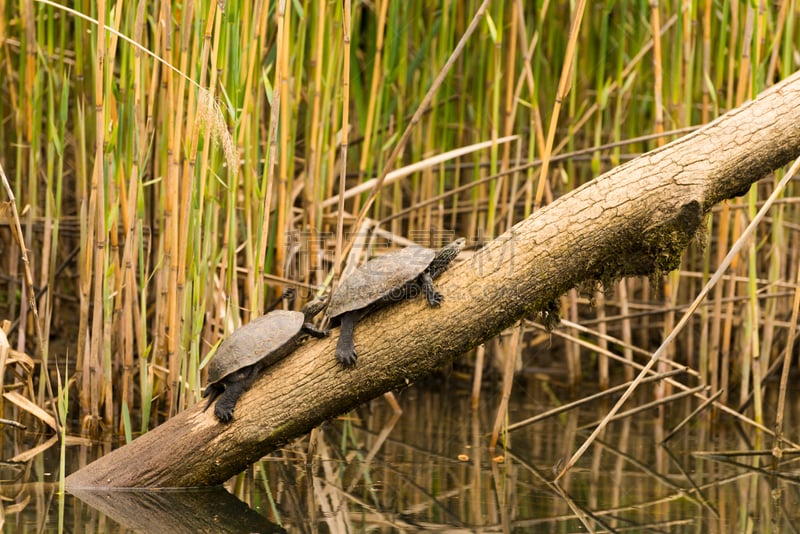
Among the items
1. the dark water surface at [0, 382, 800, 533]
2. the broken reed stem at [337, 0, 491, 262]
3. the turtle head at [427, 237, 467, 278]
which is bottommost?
Answer: the dark water surface at [0, 382, 800, 533]

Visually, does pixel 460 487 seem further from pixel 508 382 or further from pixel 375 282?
pixel 375 282

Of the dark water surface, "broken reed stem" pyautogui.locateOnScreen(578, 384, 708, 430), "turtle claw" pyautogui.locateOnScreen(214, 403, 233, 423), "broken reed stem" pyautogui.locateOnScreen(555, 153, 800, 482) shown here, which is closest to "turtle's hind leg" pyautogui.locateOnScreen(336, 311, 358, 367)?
"turtle claw" pyautogui.locateOnScreen(214, 403, 233, 423)

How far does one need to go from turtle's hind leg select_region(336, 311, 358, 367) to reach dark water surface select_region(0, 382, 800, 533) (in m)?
0.51

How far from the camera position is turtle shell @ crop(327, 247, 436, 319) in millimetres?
2676

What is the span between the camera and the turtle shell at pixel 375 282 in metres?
2.68

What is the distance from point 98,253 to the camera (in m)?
3.17

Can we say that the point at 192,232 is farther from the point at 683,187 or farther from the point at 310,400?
the point at 683,187

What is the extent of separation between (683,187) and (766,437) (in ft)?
6.38

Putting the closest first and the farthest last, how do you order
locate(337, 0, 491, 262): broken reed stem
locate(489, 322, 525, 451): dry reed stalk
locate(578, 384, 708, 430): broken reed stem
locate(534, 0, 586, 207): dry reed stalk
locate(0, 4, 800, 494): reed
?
locate(337, 0, 491, 262): broken reed stem, locate(534, 0, 586, 207): dry reed stalk, locate(0, 4, 800, 494): reed, locate(489, 322, 525, 451): dry reed stalk, locate(578, 384, 708, 430): broken reed stem

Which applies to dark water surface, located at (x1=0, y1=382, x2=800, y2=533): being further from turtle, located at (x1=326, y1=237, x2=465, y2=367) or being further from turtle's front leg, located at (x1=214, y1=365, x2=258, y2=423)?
turtle, located at (x1=326, y1=237, x2=465, y2=367)

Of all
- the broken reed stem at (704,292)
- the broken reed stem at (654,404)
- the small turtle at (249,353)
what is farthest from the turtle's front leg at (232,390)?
the broken reed stem at (654,404)

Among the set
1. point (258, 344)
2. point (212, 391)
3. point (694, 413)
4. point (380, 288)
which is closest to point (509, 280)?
point (380, 288)

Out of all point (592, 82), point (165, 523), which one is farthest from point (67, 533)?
point (592, 82)

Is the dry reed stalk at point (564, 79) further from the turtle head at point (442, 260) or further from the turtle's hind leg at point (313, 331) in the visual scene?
the turtle's hind leg at point (313, 331)
